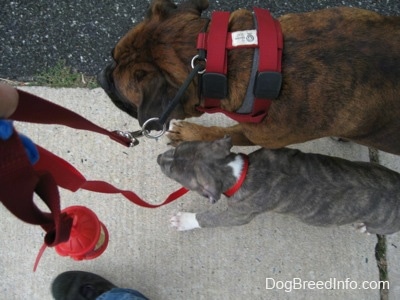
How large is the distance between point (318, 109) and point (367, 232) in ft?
4.80

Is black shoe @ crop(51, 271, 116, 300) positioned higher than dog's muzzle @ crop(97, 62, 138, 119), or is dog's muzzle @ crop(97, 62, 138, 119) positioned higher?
dog's muzzle @ crop(97, 62, 138, 119)

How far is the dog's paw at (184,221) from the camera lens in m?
3.88

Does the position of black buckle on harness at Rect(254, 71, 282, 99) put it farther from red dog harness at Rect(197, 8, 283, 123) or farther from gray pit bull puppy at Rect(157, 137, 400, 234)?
→ gray pit bull puppy at Rect(157, 137, 400, 234)

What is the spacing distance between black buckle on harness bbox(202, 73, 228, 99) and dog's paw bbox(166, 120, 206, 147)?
1.04 metres

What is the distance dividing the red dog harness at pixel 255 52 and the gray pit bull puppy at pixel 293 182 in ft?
1.75

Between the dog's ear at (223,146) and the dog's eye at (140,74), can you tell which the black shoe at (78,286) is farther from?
the dog's eye at (140,74)

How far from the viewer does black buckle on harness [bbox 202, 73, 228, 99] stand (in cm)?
287

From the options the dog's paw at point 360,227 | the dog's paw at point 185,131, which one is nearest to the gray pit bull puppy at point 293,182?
the dog's paw at point 360,227

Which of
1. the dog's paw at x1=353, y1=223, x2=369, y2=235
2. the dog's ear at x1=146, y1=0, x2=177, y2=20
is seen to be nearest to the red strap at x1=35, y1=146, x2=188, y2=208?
the dog's ear at x1=146, y1=0, x2=177, y2=20

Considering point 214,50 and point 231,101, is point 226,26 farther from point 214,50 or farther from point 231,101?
point 231,101

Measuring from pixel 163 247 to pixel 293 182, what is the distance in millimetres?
1278

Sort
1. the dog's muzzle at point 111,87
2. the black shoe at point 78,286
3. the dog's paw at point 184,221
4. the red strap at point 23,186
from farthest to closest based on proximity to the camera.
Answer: the dog's paw at point 184,221 < the black shoe at point 78,286 < the dog's muzzle at point 111,87 < the red strap at point 23,186

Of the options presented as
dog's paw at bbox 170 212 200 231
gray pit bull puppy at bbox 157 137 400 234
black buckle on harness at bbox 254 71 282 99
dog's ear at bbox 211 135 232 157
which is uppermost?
black buckle on harness at bbox 254 71 282 99

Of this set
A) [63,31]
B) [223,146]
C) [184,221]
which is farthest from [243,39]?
[63,31]
